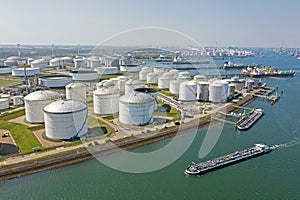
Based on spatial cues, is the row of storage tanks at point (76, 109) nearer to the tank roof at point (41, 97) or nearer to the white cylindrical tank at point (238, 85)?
the tank roof at point (41, 97)

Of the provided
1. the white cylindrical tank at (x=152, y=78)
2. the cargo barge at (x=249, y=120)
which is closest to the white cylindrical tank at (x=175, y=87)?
the white cylindrical tank at (x=152, y=78)

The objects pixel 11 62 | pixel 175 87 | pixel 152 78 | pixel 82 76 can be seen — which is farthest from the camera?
pixel 11 62

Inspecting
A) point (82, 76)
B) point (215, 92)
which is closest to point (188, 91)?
point (215, 92)

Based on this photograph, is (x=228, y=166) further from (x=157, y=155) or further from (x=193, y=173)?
(x=157, y=155)

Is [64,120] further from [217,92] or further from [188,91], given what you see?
[217,92]

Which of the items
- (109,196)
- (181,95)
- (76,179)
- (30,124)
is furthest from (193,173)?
(181,95)

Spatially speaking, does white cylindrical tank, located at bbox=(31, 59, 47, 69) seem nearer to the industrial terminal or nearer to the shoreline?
the industrial terminal

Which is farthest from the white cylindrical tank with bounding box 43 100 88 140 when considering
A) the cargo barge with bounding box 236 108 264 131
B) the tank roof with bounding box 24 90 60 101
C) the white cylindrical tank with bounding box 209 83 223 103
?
the white cylindrical tank with bounding box 209 83 223 103
